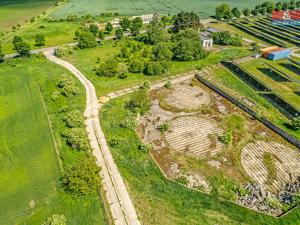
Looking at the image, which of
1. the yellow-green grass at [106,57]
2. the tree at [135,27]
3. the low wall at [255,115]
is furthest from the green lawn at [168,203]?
the tree at [135,27]

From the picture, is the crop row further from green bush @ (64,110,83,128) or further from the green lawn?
green bush @ (64,110,83,128)

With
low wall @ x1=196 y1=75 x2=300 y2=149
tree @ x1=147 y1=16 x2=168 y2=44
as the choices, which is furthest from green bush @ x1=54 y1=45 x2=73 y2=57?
low wall @ x1=196 y1=75 x2=300 y2=149

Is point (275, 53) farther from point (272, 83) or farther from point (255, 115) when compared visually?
point (255, 115)

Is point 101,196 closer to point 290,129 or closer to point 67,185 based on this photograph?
point 67,185

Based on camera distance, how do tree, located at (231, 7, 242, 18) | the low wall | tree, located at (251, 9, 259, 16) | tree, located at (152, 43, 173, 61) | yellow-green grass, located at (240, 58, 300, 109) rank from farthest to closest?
tree, located at (251, 9, 259, 16) → tree, located at (231, 7, 242, 18) → tree, located at (152, 43, 173, 61) → yellow-green grass, located at (240, 58, 300, 109) → the low wall

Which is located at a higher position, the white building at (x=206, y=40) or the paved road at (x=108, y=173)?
the white building at (x=206, y=40)

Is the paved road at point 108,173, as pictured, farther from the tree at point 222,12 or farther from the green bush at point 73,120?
the tree at point 222,12
